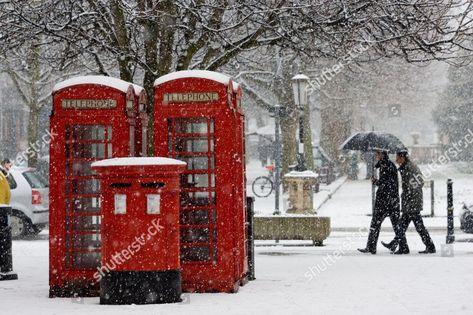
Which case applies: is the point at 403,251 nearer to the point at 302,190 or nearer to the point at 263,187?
the point at 302,190

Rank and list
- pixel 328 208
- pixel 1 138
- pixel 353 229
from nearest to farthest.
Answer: pixel 353 229
pixel 328 208
pixel 1 138

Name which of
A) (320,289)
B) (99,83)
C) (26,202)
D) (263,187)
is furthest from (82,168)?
(263,187)

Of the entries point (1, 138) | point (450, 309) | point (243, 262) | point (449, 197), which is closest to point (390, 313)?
point (450, 309)

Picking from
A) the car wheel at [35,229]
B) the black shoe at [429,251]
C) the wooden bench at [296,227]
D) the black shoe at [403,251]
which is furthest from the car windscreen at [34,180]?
the black shoe at [429,251]

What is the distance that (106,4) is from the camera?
13.5 meters

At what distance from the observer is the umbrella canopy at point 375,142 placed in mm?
23703

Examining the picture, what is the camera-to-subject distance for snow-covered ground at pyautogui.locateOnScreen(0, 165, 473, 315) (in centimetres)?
892

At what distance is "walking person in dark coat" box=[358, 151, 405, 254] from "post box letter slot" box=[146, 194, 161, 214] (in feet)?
19.5

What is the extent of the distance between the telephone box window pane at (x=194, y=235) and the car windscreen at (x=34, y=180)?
29.6 feet

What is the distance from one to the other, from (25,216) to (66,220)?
8543 millimetres

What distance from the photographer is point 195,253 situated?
10.1 meters

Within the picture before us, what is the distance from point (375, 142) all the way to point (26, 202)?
381 inches

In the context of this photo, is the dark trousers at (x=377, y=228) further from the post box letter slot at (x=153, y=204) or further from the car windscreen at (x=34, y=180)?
the car windscreen at (x=34, y=180)

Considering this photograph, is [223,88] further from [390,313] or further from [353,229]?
[353,229]
